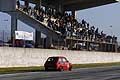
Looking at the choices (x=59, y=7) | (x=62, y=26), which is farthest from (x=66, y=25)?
(x=59, y=7)

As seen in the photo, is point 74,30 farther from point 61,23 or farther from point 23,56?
point 23,56

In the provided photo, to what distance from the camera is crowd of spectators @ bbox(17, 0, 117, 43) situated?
6575 cm

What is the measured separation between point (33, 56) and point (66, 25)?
17.9m

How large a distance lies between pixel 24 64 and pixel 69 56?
11026 mm

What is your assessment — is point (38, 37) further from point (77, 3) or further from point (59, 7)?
point (77, 3)

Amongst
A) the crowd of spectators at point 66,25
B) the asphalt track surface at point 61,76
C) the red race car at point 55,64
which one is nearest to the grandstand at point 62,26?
the crowd of spectators at point 66,25

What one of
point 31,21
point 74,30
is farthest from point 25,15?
point 74,30

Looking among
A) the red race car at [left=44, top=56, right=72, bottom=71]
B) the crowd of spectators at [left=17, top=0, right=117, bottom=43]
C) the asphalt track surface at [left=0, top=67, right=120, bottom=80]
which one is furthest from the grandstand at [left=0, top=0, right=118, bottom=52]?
the asphalt track surface at [left=0, top=67, right=120, bottom=80]

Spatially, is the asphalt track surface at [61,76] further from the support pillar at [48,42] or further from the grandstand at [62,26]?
the support pillar at [48,42]

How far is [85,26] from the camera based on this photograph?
265 feet

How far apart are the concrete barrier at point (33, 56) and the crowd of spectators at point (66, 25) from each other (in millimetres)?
3625

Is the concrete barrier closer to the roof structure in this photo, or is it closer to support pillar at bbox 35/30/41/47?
support pillar at bbox 35/30/41/47

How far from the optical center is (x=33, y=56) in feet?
178

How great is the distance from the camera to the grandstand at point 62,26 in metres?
63.8
